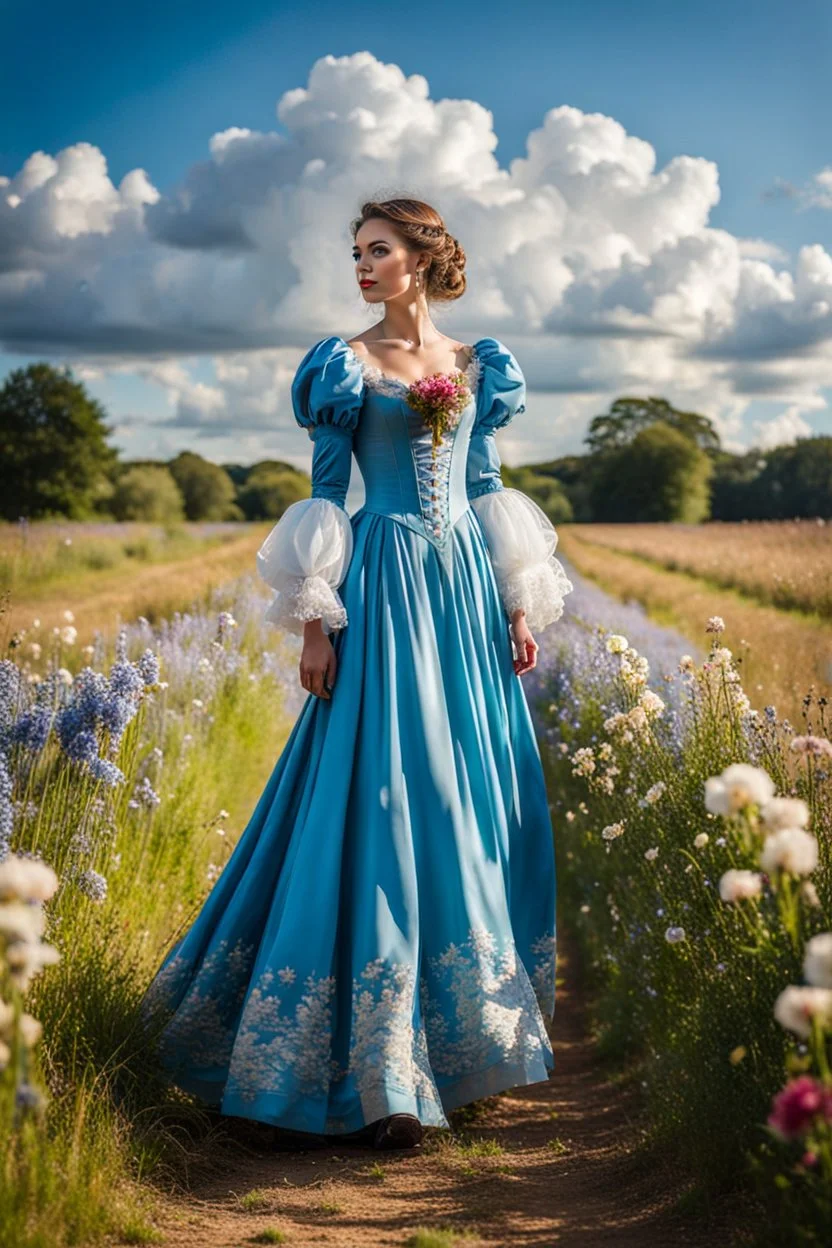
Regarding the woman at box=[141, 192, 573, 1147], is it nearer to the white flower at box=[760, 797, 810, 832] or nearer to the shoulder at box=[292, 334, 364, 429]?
the shoulder at box=[292, 334, 364, 429]

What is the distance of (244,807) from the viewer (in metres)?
5.64

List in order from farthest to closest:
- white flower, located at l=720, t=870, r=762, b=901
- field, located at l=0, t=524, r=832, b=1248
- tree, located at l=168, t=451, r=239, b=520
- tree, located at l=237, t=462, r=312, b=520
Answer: tree, located at l=237, t=462, r=312, b=520, tree, located at l=168, t=451, r=239, b=520, field, located at l=0, t=524, r=832, b=1248, white flower, located at l=720, t=870, r=762, b=901

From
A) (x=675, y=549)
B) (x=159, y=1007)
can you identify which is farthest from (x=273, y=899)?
(x=675, y=549)

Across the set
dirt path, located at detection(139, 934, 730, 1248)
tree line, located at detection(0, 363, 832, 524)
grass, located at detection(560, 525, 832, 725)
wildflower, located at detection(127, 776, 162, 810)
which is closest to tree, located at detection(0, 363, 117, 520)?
tree line, located at detection(0, 363, 832, 524)

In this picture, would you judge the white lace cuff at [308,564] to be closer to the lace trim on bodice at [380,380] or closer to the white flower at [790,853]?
the lace trim on bodice at [380,380]

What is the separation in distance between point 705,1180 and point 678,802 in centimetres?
83

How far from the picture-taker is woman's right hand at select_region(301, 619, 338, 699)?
2.87m

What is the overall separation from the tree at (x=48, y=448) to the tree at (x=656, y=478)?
2358 centimetres

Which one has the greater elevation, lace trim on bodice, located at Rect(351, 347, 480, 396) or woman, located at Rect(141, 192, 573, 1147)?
lace trim on bodice, located at Rect(351, 347, 480, 396)

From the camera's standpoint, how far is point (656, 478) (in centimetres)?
4653

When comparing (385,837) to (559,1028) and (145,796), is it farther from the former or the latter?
(559,1028)

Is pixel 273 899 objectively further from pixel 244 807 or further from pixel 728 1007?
pixel 244 807

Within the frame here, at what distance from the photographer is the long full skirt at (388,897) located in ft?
8.67

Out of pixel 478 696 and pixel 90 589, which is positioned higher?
pixel 90 589
